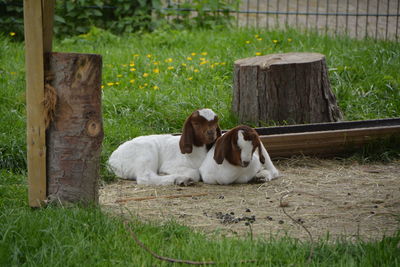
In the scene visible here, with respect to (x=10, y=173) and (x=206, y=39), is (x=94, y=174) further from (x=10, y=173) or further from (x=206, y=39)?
(x=206, y=39)

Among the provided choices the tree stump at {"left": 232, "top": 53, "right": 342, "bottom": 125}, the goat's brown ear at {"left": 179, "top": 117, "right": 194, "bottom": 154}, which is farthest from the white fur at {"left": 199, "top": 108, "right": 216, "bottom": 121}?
the tree stump at {"left": 232, "top": 53, "right": 342, "bottom": 125}

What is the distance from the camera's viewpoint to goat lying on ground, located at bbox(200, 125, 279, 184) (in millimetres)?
5008

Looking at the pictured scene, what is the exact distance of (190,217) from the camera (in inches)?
172

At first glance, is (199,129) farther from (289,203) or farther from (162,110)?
(162,110)

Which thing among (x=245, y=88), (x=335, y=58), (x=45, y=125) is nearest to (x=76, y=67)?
(x=45, y=125)

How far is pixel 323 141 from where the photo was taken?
5992mm

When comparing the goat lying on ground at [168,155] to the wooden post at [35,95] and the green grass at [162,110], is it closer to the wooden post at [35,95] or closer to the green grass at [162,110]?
the green grass at [162,110]

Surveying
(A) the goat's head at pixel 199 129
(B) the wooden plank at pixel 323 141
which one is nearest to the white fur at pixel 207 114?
(A) the goat's head at pixel 199 129

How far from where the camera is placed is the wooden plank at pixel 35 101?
4055 mm

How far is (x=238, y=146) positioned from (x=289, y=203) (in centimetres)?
65

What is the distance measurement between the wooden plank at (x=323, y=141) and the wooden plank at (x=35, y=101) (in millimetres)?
2303

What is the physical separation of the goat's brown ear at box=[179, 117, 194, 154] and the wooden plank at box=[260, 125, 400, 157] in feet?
2.85

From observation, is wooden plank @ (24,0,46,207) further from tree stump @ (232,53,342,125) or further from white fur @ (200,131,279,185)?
tree stump @ (232,53,342,125)

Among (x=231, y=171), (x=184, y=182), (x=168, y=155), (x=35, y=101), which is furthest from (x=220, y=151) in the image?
(x=35, y=101)
